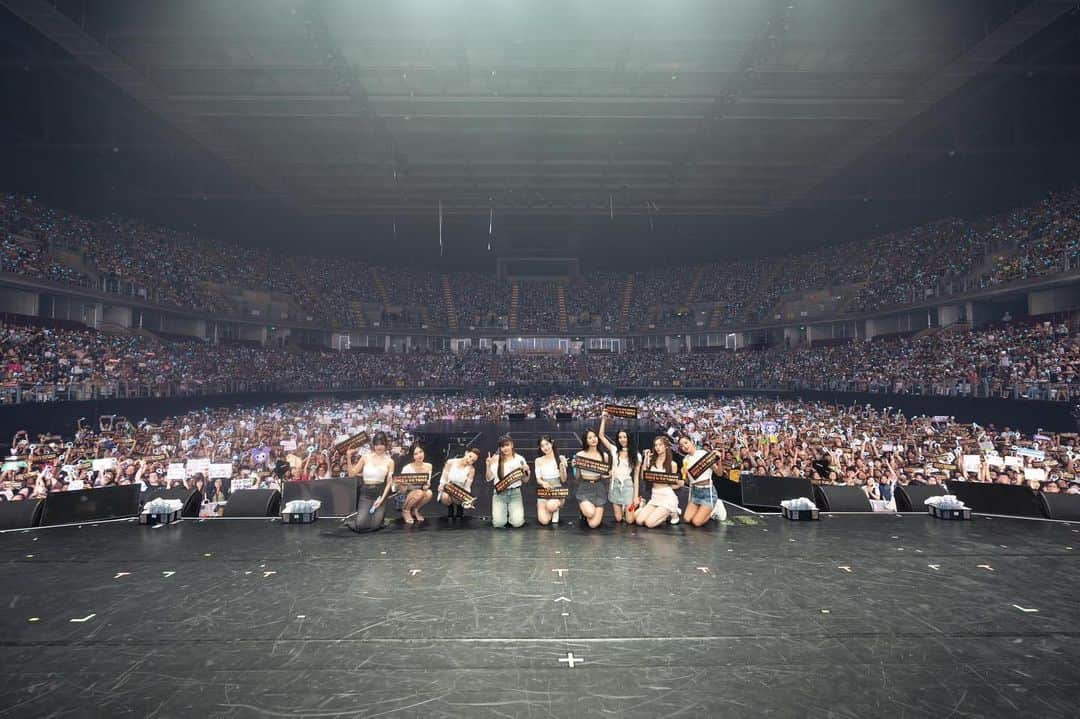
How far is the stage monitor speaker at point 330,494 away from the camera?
885 centimetres

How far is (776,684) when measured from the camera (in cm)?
372

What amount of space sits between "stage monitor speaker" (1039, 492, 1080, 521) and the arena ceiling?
1801 centimetres

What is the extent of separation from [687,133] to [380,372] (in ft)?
106

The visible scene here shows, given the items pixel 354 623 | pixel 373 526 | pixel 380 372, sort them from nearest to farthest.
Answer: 1. pixel 354 623
2. pixel 373 526
3. pixel 380 372

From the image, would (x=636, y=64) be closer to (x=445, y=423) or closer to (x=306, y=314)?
(x=445, y=423)

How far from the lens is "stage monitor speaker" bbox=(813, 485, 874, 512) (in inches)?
356

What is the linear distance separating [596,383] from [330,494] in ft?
135

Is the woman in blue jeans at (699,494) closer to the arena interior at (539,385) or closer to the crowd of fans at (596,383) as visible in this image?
the arena interior at (539,385)

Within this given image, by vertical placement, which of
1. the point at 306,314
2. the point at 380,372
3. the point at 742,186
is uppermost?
the point at 742,186

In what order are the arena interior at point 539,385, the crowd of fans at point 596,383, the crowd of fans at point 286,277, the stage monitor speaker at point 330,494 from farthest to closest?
the crowd of fans at point 286,277
the crowd of fans at point 596,383
the stage monitor speaker at point 330,494
the arena interior at point 539,385

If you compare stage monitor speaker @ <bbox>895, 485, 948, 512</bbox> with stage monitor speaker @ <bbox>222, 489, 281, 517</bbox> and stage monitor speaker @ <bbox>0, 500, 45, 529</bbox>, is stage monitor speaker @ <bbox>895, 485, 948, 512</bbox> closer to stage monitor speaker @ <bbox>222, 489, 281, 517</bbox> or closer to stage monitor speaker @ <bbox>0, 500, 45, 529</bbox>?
stage monitor speaker @ <bbox>222, 489, 281, 517</bbox>

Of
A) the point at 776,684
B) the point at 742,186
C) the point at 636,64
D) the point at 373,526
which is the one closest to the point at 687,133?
the point at 636,64

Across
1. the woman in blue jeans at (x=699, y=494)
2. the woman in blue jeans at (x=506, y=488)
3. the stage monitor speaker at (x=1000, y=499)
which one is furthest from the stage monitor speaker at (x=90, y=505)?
the stage monitor speaker at (x=1000, y=499)

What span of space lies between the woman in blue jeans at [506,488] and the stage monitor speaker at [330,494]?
253cm
